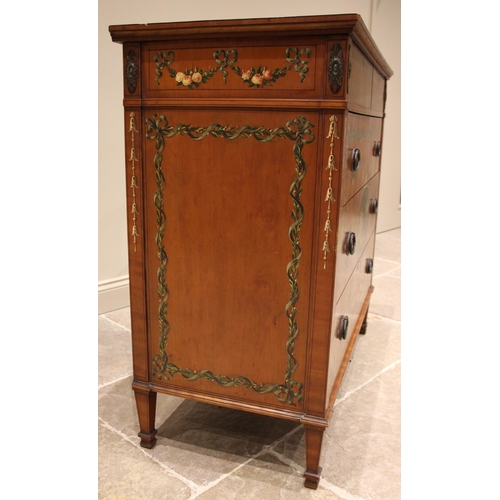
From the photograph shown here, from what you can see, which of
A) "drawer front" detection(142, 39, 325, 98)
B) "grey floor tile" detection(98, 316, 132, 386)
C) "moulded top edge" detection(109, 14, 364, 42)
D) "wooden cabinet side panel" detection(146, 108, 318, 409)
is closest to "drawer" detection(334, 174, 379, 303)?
"wooden cabinet side panel" detection(146, 108, 318, 409)

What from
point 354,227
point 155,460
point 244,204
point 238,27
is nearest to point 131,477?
point 155,460

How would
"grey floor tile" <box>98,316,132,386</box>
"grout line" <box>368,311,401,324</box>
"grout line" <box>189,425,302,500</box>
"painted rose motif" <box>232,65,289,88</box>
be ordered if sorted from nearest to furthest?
"painted rose motif" <box>232,65,289,88</box> → "grout line" <box>189,425,302,500</box> → "grey floor tile" <box>98,316,132,386</box> → "grout line" <box>368,311,401,324</box>

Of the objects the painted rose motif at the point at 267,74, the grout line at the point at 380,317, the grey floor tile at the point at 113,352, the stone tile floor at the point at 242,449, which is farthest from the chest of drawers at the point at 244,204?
the grout line at the point at 380,317

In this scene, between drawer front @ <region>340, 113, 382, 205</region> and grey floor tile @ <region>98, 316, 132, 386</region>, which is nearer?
drawer front @ <region>340, 113, 382, 205</region>

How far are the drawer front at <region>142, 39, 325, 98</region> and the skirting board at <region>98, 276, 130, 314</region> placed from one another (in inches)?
66.1

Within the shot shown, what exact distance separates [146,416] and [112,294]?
1.33 m

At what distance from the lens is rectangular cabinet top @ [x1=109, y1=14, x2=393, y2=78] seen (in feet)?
4.19

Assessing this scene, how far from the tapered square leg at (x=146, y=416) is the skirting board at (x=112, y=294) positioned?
1.27 meters

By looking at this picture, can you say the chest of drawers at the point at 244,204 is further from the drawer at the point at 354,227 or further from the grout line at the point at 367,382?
the grout line at the point at 367,382

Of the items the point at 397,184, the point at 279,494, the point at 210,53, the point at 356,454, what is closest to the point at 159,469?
the point at 279,494

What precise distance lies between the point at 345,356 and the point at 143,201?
0.99 m

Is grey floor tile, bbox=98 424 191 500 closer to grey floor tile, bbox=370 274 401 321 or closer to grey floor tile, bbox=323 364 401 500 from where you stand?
grey floor tile, bbox=323 364 401 500

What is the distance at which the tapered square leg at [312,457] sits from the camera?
5.26 ft

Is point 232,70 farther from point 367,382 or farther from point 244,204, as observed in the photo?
point 367,382
